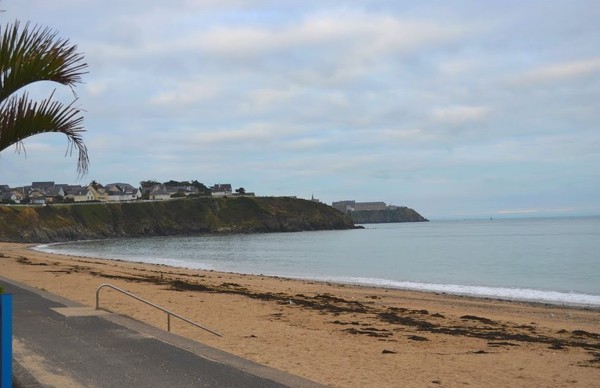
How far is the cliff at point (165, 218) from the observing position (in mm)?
101250

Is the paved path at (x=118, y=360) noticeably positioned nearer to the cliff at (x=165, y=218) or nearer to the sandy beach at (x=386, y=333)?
the sandy beach at (x=386, y=333)

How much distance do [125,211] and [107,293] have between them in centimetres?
11431

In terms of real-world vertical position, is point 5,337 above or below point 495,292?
above

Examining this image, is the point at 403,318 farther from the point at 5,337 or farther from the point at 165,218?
the point at 165,218

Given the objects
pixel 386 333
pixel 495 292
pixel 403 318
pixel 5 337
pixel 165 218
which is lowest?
pixel 495 292

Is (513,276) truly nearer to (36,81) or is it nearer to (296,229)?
(36,81)

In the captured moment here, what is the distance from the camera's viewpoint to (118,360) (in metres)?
7.98

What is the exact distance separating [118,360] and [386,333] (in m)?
7.72

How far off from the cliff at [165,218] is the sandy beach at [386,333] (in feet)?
272

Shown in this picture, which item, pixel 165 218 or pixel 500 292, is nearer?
pixel 500 292

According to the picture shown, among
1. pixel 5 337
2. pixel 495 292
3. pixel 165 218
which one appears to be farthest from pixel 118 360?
pixel 165 218

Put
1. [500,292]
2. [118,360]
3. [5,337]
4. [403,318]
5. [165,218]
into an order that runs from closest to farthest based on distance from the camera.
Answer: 1. [5,337]
2. [118,360]
3. [403,318]
4. [500,292]
5. [165,218]

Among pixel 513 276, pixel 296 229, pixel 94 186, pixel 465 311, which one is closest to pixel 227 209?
pixel 296 229

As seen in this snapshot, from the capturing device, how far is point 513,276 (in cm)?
3566
